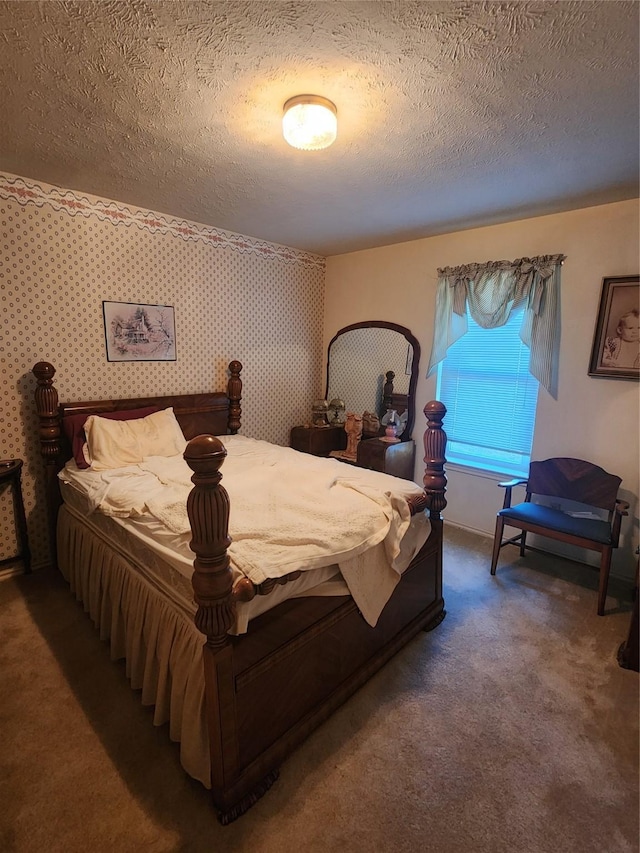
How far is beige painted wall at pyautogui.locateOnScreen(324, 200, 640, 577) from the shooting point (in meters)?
2.75

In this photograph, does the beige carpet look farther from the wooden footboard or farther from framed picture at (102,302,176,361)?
framed picture at (102,302,176,361)

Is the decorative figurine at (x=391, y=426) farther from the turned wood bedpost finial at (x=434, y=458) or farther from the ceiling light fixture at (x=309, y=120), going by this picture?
the ceiling light fixture at (x=309, y=120)

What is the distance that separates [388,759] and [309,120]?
2.56 metres

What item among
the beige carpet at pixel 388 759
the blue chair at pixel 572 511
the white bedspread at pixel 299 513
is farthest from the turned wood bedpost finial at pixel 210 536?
the blue chair at pixel 572 511

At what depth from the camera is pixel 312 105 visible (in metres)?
1.64

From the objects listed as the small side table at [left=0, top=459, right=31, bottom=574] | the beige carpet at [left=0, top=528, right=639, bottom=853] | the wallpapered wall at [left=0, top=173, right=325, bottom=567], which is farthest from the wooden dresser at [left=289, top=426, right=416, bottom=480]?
the small side table at [left=0, top=459, right=31, bottom=574]

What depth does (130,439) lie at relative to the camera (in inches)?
109

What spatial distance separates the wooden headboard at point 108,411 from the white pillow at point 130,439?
8.2 inches

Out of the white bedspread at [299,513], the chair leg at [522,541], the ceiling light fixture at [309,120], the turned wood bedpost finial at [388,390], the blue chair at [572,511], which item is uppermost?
the ceiling light fixture at [309,120]

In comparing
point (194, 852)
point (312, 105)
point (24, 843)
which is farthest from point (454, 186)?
point (24, 843)

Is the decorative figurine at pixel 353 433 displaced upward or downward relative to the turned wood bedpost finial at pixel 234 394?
downward

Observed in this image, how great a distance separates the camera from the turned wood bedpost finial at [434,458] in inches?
84.7

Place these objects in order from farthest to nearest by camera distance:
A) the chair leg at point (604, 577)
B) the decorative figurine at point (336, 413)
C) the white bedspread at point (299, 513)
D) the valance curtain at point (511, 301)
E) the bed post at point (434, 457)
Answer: the decorative figurine at point (336, 413), the valance curtain at point (511, 301), the chair leg at point (604, 577), the bed post at point (434, 457), the white bedspread at point (299, 513)

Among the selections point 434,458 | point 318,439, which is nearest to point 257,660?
point 434,458
